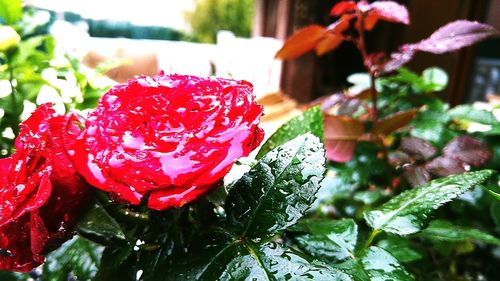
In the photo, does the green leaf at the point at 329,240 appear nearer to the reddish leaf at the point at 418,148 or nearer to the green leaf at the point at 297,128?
the green leaf at the point at 297,128

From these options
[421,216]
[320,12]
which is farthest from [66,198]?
[320,12]

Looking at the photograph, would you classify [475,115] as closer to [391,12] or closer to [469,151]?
[469,151]

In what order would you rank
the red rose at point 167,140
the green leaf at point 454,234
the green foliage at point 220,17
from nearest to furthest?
1. the red rose at point 167,140
2. the green leaf at point 454,234
3. the green foliage at point 220,17

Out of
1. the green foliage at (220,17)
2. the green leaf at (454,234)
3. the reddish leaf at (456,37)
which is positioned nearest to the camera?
the green leaf at (454,234)

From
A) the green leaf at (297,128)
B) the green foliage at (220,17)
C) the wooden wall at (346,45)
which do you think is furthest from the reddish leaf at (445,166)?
the green foliage at (220,17)

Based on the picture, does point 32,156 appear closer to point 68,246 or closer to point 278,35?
point 68,246

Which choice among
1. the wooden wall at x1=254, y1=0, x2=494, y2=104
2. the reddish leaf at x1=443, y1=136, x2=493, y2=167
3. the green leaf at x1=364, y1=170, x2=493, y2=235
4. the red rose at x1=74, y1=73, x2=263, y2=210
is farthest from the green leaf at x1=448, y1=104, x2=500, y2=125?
the wooden wall at x1=254, y1=0, x2=494, y2=104

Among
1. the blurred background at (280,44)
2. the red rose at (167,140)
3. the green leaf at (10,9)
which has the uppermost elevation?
the green leaf at (10,9)

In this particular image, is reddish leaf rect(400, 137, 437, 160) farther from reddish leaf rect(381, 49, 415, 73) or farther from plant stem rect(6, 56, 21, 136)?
plant stem rect(6, 56, 21, 136)
